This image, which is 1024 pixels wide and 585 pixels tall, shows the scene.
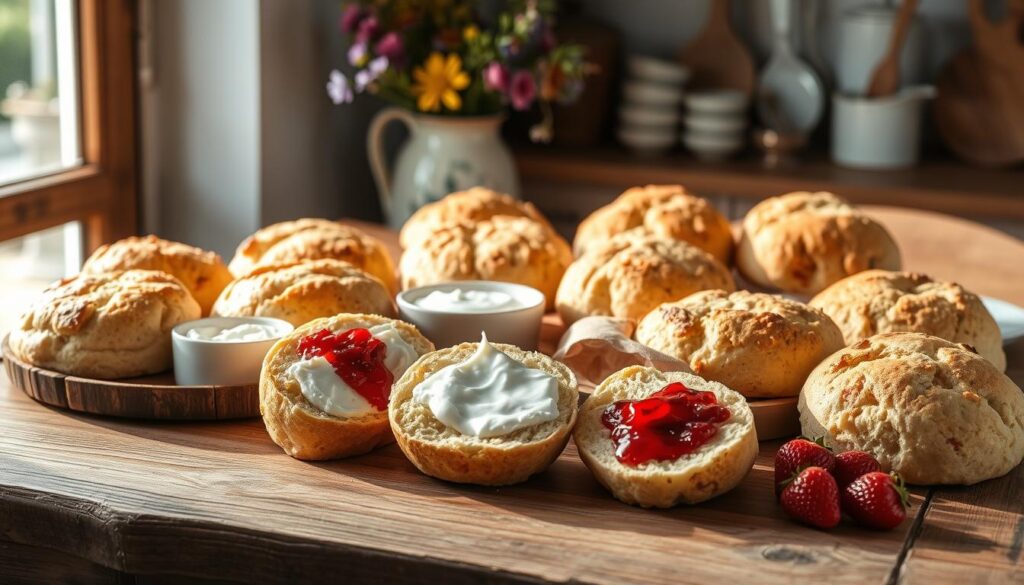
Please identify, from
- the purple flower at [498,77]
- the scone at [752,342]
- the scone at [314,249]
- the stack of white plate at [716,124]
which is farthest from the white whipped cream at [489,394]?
the stack of white plate at [716,124]

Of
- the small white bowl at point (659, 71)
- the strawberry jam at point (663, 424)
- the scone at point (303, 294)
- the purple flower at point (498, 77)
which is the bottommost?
the strawberry jam at point (663, 424)

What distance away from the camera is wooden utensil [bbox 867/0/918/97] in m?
4.55

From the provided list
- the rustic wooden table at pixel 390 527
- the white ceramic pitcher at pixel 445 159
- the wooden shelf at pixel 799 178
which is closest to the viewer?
the rustic wooden table at pixel 390 527

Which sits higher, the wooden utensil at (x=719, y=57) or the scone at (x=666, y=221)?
the wooden utensil at (x=719, y=57)

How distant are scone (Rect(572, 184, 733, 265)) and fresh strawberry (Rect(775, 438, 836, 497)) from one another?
3.33ft

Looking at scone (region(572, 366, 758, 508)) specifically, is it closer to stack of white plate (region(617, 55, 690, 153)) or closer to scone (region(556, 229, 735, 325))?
scone (region(556, 229, 735, 325))

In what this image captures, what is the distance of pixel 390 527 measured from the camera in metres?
1.54

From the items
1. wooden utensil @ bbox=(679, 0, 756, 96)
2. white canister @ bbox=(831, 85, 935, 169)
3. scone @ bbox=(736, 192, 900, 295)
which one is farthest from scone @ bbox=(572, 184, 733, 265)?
wooden utensil @ bbox=(679, 0, 756, 96)

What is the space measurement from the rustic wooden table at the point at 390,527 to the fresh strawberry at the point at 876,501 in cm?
2

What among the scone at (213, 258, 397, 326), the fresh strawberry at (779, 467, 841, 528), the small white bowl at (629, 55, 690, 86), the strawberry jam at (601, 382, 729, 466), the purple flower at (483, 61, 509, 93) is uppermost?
the purple flower at (483, 61, 509, 93)

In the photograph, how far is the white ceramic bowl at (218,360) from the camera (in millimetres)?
1927

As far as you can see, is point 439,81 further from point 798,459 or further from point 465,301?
point 798,459

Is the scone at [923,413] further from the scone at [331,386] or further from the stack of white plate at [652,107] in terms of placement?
the stack of white plate at [652,107]

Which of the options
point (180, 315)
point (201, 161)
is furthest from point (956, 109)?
point (180, 315)
